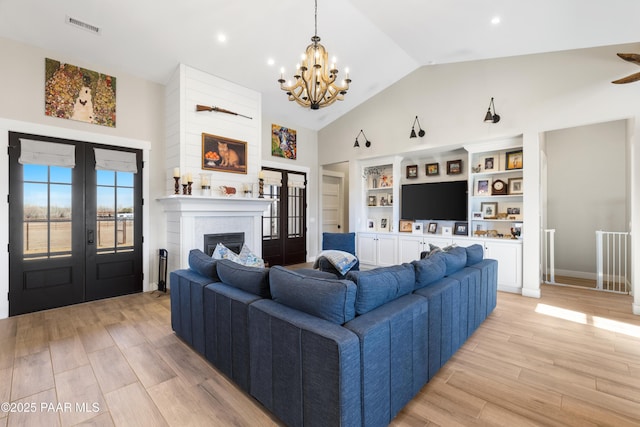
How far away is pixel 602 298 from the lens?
4.25 metres

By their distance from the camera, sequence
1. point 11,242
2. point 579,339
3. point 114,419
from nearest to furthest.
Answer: point 114,419 < point 579,339 < point 11,242

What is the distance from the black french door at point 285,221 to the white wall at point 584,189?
208 inches

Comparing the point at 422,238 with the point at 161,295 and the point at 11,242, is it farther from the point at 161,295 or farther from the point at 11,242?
the point at 11,242

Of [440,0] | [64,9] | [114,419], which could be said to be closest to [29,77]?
[64,9]

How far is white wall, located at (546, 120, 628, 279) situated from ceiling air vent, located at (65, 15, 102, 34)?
25.3 feet


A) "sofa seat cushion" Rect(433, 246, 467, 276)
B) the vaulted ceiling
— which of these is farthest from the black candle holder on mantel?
"sofa seat cushion" Rect(433, 246, 467, 276)

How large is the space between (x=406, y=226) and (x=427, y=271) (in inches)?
153

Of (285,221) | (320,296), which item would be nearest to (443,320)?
(320,296)

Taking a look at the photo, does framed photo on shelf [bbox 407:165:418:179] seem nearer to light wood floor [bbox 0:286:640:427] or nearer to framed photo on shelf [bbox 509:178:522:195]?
framed photo on shelf [bbox 509:178:522:195]

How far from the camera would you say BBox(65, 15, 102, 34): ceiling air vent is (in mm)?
3487

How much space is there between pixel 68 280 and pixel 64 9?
3386 millimetres

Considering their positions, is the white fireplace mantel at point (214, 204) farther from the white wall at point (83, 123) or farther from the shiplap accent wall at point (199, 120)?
the white wall at point (83, 123)

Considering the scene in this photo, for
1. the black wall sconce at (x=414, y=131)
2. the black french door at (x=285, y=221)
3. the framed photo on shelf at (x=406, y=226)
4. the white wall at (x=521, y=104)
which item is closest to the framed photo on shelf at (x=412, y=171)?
the white wall at (x=521, y=104)

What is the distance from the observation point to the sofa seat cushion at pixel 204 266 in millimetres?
2604
